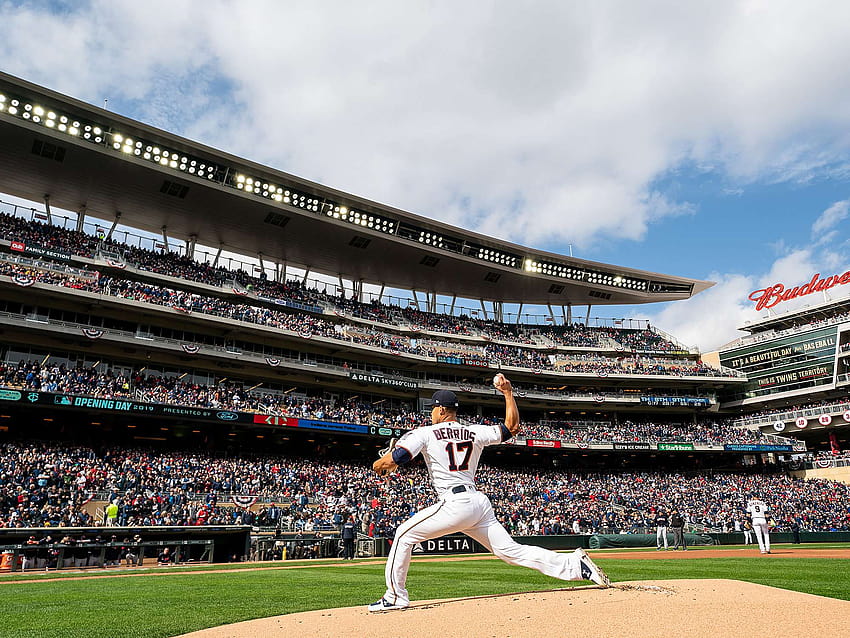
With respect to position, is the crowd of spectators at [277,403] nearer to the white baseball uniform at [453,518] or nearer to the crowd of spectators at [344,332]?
the crowd of spectators at [344,332]

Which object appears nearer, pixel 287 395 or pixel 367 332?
pixel 287 395

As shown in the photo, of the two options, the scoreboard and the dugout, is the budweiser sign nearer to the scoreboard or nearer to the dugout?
the scoreboard

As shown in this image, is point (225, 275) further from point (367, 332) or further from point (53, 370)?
point (53, 370)

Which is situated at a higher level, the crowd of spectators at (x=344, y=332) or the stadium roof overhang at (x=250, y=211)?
the stadium roof overhang at (x=250, y=211)

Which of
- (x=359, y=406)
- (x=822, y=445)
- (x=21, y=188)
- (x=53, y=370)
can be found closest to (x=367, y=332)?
(x=359, y=406)

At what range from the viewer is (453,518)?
17.6 feet

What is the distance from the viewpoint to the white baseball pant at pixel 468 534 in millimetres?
5391

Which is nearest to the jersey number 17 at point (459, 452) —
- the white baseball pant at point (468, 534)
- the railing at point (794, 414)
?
the white baseball pant at point (468, 534)

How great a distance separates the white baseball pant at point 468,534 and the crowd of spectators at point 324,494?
17.3 m

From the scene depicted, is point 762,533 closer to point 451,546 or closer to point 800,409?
point 451,546

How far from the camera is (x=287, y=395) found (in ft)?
136

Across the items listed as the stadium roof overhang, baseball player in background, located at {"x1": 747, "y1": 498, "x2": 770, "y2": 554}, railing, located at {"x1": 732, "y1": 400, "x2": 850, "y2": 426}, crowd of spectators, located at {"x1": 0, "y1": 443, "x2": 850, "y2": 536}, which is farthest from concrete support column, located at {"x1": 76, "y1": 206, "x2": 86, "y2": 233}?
railing, located at {"x1": 732, "y1": 400, "x2": 850, "y2": 426}

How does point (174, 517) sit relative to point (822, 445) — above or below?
below

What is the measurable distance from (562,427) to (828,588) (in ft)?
133
